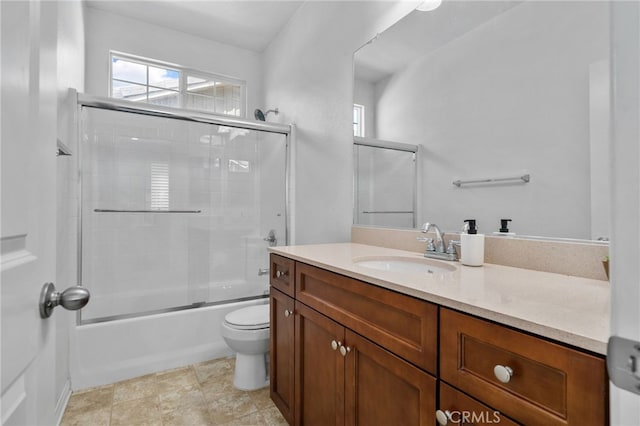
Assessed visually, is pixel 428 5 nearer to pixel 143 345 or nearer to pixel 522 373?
pixel 522 373

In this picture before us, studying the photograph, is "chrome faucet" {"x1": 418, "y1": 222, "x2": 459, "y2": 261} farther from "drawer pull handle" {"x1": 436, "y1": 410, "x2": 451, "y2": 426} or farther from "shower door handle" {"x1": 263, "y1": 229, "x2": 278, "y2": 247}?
"shower door handle" {"x1": 263, "y1": 229, "x2": 278, "y2": 247}

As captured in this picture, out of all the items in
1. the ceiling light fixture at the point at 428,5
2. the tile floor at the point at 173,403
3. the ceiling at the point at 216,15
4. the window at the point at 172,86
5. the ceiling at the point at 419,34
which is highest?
the ceiling at the point at 216,15

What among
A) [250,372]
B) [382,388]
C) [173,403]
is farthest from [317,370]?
[173,403]

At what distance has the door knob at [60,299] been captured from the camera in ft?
1.73

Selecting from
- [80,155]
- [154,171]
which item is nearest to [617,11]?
[80,155]

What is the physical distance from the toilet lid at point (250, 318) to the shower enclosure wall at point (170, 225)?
0.46m

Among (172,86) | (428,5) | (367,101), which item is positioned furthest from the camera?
(172,86)

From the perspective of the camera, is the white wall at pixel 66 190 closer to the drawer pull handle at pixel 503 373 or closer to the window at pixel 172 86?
the window at pixel 172 86

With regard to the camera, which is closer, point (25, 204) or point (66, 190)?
point (25, 204)

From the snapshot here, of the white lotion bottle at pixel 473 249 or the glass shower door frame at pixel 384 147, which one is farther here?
the glass shower door frame at pixel 384 147

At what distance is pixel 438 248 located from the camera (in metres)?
1.36

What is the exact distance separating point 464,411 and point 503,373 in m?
0.15

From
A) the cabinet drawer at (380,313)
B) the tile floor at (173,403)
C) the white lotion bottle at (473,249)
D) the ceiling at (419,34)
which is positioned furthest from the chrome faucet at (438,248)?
the tile floor at (173,403)

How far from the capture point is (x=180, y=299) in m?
2.65
